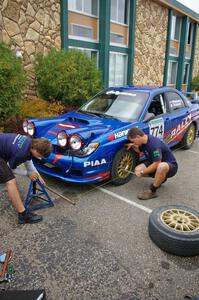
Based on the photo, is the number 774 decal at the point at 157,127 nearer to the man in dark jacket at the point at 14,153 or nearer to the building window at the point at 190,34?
the man in dark jacket at the point at 14,153

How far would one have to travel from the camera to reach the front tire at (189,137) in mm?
6190

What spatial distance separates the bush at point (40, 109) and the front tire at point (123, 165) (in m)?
3.89

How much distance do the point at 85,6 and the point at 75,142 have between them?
9.72 m

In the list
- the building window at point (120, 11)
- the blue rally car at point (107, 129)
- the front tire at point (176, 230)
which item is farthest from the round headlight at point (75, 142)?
the building window at point (120, 11)

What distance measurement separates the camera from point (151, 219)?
289cm

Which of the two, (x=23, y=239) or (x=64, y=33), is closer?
(x=23, y=239)

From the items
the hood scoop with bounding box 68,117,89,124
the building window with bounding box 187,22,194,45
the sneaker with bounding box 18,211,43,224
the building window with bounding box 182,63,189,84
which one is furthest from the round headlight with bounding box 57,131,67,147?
the building window with bounding box 187,22,194,45

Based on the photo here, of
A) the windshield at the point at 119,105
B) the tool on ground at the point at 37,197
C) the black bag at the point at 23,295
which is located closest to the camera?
the black bag at the point at 23,295

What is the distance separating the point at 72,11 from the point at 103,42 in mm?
1998

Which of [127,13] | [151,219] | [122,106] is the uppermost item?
A: [127,13]

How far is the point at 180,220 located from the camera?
2.88m

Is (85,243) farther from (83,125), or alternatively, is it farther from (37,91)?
(37,91)

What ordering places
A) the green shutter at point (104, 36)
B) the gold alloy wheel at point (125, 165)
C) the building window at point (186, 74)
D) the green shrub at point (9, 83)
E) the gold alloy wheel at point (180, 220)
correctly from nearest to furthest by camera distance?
the gold alloy wheel at point (180, 220) → the gold alloy wheel at point (125, 165) → the green shrub at point (9, 83) → the green shutter at point (104, 36) → the building window at point (186, 74)

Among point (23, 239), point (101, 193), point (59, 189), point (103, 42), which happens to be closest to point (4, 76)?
point (59, 189)
